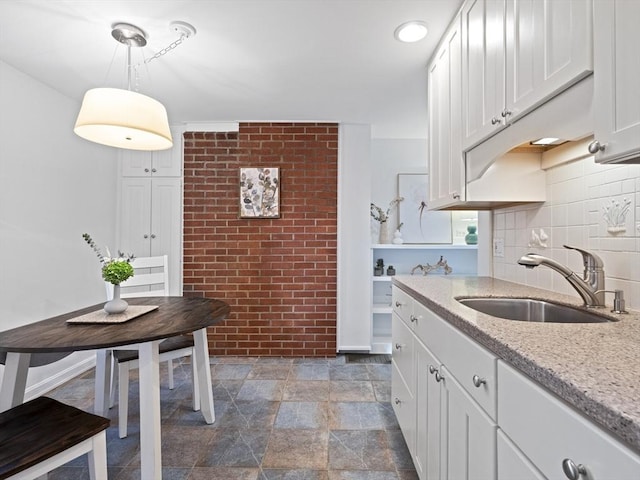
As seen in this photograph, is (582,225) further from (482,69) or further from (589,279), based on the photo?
(482,69)

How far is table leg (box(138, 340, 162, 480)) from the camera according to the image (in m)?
1.49

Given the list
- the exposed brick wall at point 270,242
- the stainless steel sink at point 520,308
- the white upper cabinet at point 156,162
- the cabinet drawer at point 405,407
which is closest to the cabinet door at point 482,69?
the stainless steel sink at point 520,308

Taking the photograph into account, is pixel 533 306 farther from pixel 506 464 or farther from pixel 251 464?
pixel 251 464

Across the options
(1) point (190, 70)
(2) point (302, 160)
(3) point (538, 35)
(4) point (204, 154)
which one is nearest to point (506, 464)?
(3) point (538, 35)

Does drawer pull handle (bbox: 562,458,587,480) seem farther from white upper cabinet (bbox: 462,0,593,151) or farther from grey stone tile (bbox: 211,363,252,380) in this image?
grey stone tile (bbox: 211,363,252,380)

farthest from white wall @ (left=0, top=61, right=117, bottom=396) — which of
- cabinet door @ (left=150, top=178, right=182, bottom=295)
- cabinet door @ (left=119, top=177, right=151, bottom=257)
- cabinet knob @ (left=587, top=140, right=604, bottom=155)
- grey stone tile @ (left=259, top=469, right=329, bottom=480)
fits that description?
cabinet knob @ (left=587, top=140, right=604, bottom=155)

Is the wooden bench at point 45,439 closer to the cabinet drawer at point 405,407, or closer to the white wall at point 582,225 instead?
the cabinet drawer at point 405,407

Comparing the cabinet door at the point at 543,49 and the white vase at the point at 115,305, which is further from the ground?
the cabinet door at the point at 543,49

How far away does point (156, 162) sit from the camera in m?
3.38

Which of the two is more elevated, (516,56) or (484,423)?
(516,56)

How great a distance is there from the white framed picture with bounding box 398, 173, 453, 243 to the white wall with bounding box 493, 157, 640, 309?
5.42 feet

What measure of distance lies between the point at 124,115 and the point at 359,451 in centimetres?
209

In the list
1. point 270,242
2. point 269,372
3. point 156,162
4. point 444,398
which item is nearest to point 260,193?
point 270,242

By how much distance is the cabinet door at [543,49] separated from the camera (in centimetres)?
91
